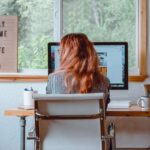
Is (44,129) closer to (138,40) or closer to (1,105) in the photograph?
(1,105)

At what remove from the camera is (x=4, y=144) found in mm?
3277

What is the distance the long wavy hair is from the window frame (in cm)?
87

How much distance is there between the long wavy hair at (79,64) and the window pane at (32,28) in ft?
3.04

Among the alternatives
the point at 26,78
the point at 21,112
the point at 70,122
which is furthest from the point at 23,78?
the point at 70,122

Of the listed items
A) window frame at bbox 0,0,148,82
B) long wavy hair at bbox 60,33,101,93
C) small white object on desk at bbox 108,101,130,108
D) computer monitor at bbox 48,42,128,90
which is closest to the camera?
long wavy hair at bbox 60,33,101,93

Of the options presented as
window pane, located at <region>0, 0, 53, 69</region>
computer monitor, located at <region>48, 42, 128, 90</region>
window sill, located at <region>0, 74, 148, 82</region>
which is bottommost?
A: window sill, located at <region>0, 74, 148, 82</region>

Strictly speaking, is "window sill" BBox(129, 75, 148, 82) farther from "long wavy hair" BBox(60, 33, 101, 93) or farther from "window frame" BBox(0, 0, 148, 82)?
"long wavy hair" BBox(60, 33, 101, 93)

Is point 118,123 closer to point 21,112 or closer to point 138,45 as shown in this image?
point 138,45

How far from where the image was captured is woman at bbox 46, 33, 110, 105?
86.7 inches

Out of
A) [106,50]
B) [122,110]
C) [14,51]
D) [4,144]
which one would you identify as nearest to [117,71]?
[106,50]

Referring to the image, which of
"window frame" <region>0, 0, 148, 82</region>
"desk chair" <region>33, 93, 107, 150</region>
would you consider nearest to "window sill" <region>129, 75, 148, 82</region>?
"window frame" <region>0, 0, 148, 82</region>

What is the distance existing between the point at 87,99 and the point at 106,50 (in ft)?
3.22

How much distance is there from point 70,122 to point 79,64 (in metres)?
0.39

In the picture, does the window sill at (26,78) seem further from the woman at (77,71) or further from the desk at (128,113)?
the woman at (77,71)
